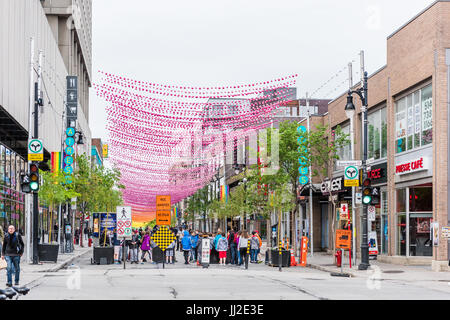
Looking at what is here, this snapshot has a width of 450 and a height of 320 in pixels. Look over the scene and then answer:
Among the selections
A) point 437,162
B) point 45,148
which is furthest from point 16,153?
point 437,162

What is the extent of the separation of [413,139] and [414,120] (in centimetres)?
84

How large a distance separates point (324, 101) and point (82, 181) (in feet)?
198

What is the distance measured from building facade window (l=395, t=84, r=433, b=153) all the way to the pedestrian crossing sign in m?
11.4

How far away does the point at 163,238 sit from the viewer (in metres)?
32.3

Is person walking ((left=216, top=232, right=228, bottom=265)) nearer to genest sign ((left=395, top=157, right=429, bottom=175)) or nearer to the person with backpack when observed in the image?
the person with backpack

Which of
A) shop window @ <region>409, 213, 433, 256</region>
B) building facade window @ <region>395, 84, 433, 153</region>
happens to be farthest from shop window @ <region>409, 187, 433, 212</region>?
building facade window @ <region>395, 84, 433, 153</region>

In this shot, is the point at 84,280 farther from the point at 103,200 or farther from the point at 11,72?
the point at 103,200

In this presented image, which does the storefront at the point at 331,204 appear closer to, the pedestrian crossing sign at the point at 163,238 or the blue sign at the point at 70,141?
the pedestrian crossing sign at the point at 163,238

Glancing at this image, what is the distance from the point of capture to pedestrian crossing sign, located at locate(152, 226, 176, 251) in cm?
3189

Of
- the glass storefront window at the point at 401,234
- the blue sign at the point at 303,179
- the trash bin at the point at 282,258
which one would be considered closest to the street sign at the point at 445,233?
the glass storefront window at the point at 401,234

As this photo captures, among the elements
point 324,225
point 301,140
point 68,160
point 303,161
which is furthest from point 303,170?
point 68,160

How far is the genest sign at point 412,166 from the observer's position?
3019cm

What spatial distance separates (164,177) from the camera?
220 feet

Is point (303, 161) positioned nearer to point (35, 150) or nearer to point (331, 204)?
point (331, 204)
